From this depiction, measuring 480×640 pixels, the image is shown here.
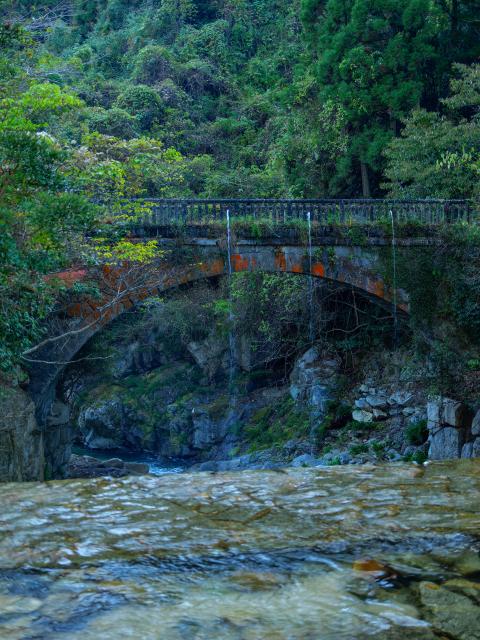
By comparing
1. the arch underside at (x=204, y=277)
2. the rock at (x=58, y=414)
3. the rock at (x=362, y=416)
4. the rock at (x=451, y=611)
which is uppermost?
the arch underside at (x=204, y=277)

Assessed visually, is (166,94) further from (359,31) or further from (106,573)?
(106,573)

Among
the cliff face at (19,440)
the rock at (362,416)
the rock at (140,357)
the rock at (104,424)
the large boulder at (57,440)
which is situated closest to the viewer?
the cliff face at (19,440)

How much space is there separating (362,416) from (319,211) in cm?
575

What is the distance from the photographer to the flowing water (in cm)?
327

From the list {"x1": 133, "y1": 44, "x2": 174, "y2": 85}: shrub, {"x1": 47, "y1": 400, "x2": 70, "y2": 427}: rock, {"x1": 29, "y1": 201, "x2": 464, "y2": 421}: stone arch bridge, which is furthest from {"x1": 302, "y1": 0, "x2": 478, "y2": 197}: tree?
{"x1": 133, "y1": 44, "x2": 174, "y2": 85}: shrub

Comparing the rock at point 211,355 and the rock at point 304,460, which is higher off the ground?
the rock at point 211,355

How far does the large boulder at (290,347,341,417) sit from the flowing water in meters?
15.1

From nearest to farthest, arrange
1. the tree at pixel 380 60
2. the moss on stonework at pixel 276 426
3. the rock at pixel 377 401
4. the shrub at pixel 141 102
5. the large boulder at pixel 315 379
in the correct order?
1. the rock at pixel 377 401
2. the tree at pixel 380 60
3. the large boulder at pixel 315 379
4. the moss on stonework at pixel 276 426
5. the shrub at pixel 141 102

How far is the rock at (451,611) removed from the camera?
125 inches

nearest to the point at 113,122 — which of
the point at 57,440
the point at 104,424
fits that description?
the point at 104,424

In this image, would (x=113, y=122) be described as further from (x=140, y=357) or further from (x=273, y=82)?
(x=273, y=82)

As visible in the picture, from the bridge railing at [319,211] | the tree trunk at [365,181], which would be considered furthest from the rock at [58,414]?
the tree trunk at [365,181]

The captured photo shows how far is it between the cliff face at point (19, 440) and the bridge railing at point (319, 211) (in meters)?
4.53

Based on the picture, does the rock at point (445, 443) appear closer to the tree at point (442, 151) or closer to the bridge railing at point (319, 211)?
the bridge railing at point (319, 211)
